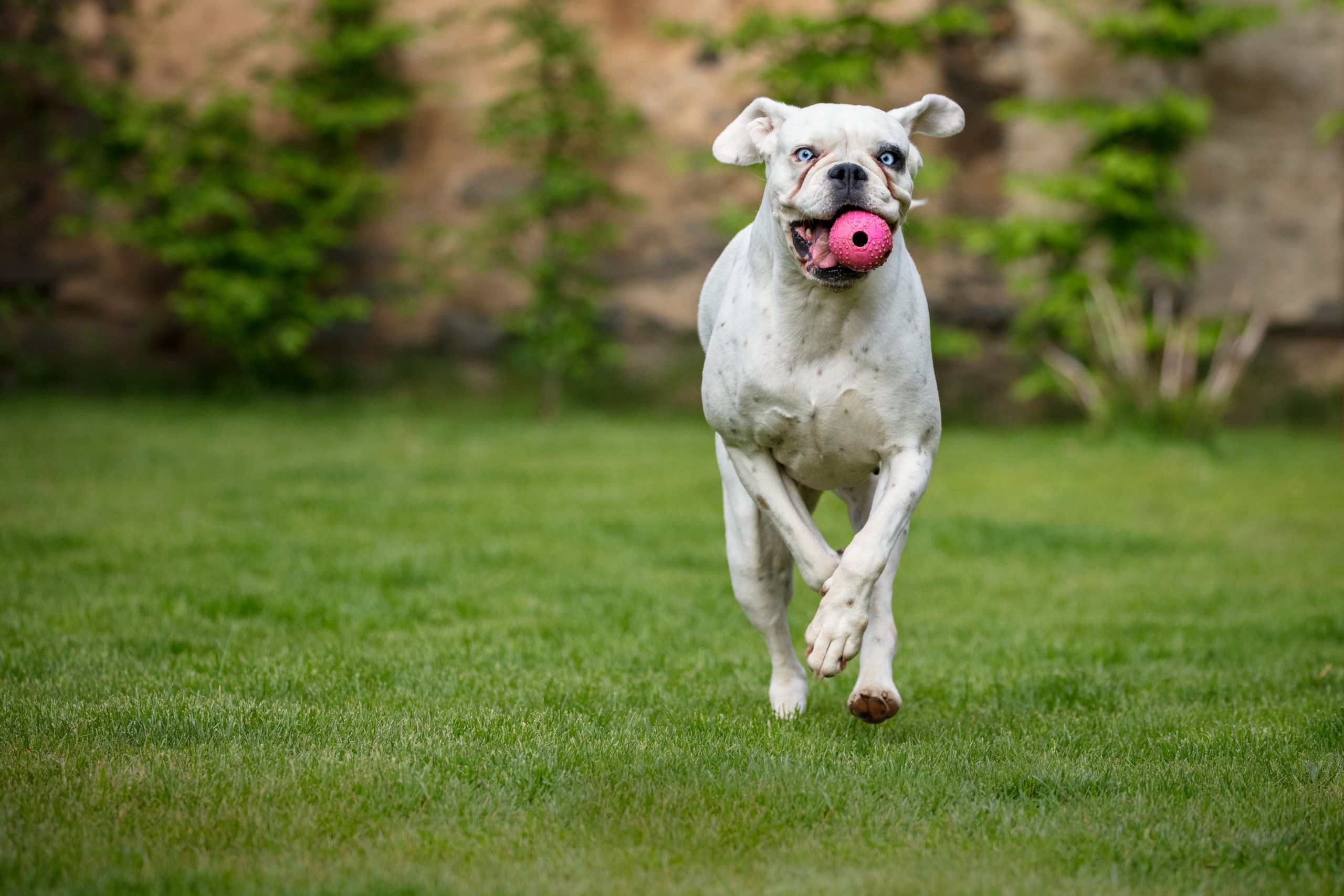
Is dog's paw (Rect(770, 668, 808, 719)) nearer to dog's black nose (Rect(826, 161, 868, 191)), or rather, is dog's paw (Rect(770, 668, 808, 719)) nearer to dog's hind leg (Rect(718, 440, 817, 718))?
dog's hind leg (Rect(718, 440, 817, 718))

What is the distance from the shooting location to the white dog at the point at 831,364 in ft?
11.9

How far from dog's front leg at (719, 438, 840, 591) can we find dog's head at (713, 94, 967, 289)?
59 cm

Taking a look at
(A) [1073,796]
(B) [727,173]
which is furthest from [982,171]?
(A) [1073,796]

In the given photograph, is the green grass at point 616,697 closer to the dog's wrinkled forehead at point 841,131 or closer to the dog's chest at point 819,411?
the dog's chest at point 819,411

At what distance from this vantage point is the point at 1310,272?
1342cm

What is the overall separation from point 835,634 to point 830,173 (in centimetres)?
118

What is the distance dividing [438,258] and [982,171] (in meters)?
5.39

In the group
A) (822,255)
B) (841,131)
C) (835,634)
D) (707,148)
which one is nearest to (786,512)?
(835,634)

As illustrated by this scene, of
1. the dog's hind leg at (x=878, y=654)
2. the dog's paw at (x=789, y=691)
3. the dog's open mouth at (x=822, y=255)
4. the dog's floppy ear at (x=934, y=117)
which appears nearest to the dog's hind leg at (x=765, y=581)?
the dog's paw at (x=789, y=691)

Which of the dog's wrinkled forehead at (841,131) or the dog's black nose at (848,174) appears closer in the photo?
the dog's black nose at (848,174)

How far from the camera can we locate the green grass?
2.93 metres

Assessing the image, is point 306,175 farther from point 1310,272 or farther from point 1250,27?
point 1310,272

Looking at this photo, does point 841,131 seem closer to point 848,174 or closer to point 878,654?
point 848,174

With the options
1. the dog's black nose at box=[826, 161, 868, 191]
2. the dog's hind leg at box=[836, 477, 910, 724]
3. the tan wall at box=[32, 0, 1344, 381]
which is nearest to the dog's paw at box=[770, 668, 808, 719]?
the dog's hind leg at box=[836, 477, 910, 724]
